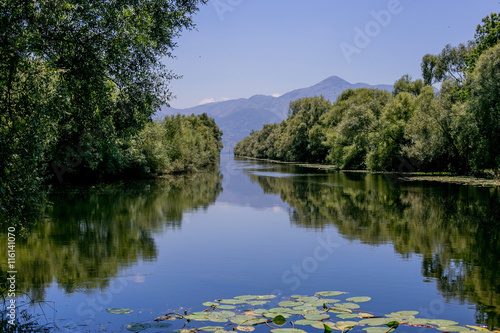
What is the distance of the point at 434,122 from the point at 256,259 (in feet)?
138

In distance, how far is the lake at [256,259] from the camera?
870cm

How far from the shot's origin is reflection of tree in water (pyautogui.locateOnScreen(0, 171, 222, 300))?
10.6 m

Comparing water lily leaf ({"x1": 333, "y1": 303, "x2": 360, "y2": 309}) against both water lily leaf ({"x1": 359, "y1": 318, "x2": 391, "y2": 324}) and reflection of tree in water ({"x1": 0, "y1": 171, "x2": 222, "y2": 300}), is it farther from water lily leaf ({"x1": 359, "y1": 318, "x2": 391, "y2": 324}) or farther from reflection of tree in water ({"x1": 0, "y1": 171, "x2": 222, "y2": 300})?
reflection of tree in water ({"x1": 0, "y1": 171, "x2": 222, "y2": 300})

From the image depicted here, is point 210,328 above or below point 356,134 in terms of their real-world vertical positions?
below

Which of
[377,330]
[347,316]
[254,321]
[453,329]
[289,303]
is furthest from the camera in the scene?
[289,303]

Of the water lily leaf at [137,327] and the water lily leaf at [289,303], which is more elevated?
the water lily leaf at [289,303]

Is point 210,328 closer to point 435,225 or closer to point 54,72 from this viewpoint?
point 54,72

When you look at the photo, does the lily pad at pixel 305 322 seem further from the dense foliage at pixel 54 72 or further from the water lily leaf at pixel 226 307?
the dense foliage at pixel 54 72

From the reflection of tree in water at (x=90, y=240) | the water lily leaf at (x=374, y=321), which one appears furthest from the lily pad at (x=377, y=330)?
the reflection of tree in water at (x=90, y=240)

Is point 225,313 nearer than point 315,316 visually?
No

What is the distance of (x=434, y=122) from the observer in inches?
1881

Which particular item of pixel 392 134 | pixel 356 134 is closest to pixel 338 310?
pixel 392 134

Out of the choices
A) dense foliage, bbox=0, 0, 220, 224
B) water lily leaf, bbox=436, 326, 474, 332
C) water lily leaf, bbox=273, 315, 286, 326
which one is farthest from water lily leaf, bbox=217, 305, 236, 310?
dense foliage, bbox=0, 0, 220, 224

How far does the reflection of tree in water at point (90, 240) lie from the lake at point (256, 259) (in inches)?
2.1
